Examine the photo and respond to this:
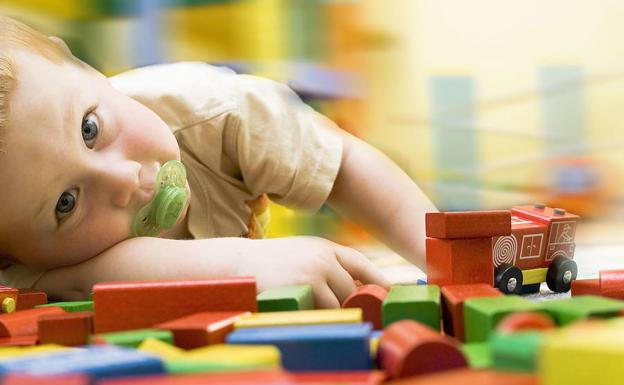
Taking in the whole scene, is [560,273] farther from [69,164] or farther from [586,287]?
[69,164]

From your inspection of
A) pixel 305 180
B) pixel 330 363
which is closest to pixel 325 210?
pixel 305 180

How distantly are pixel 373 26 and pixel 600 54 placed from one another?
63 cm

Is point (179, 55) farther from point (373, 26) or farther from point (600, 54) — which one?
point (600, 54)

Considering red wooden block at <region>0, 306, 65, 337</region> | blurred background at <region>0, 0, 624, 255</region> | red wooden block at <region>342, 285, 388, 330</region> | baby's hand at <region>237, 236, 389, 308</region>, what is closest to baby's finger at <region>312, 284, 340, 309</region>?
baby's hand at <region>237, 236, 389, 308</region>

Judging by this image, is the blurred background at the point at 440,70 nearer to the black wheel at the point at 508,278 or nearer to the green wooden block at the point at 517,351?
the black wheel at the point at 508,278

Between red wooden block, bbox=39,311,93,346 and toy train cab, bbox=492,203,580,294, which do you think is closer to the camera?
red wooden block, bbox=39,311,93,346

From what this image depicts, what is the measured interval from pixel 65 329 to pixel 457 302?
229 millimetres

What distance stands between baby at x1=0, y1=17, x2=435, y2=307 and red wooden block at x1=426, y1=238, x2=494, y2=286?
100 millimetres

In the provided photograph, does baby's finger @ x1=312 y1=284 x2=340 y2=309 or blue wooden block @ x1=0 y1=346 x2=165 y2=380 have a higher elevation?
blue wooden block @ x1=0 y1=346 x2=165 y2=380

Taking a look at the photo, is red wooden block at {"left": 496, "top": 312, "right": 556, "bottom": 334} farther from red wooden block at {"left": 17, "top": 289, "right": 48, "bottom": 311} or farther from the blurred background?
the blurred background

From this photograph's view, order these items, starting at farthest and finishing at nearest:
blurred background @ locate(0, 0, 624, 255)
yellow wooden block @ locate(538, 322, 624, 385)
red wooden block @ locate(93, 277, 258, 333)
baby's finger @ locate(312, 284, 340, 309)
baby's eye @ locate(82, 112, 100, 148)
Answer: blurred background @ locate(0, 0, 624, 255), baby's eye @ locate(82, 112, 100, 148), baby's finger @ locate(312, 284, 340, 309), red wooden block @ locate(93, 277, 258, 333), yellow wooden block @ locate(538, 322, 624, 385)

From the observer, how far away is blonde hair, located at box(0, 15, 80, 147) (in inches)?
25.8

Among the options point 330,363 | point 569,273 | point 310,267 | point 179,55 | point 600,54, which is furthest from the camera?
point 600,54

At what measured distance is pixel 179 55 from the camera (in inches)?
67.6
